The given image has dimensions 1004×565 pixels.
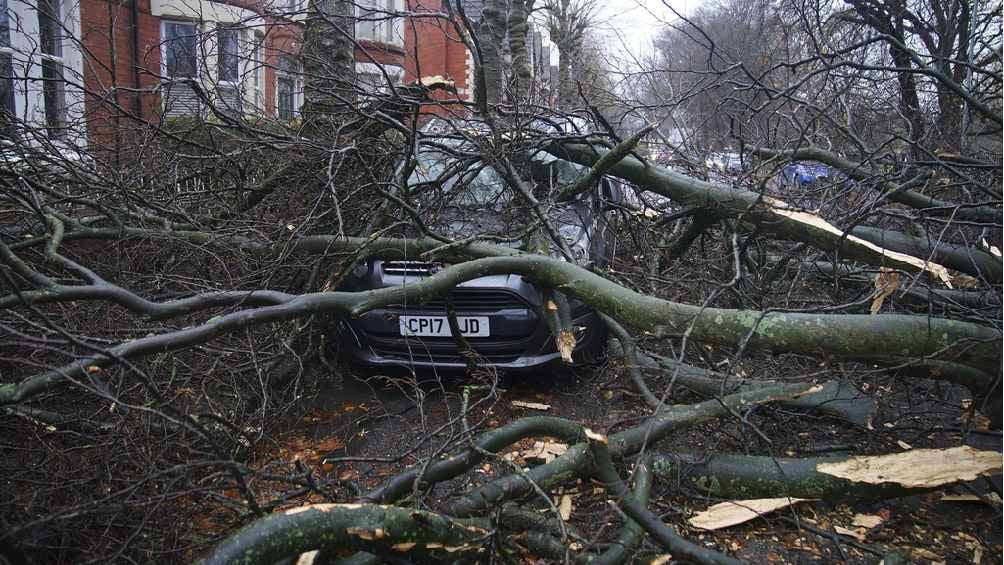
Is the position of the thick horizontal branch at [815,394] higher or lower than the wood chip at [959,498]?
higher

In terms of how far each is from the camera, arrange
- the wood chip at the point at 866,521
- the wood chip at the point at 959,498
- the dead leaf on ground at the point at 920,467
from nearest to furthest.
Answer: the dead leaf on ground at the point at 920,467
the wood chip at the point at 866,521
the wood chip at the point at 959,498

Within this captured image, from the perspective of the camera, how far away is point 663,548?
7.72ft

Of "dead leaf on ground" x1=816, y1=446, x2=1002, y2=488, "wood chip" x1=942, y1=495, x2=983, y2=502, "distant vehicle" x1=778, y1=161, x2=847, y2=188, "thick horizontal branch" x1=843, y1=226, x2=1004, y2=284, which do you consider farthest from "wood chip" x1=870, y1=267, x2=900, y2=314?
"distant vehicle" x1=778, y1=161, x2=847, y2=188

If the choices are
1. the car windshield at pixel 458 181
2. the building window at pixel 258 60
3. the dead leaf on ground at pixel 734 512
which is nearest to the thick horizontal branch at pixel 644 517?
the dead leaf on ground at pixel 734 512

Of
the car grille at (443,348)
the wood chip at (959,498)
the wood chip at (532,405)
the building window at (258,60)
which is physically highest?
the building window at (258,60)

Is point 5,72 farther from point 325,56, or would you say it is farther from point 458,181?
point 458,181

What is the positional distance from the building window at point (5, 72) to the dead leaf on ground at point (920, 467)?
4884mm

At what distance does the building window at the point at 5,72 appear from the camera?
14.3 feet

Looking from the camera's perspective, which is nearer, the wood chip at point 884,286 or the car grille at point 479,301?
the wood chip at point 884,286

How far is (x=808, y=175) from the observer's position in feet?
18.5

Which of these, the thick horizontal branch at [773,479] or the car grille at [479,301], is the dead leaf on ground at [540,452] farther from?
the car grille at [479,301]

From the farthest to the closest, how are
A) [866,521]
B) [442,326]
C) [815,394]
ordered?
1. [442,326]
2. [815,394]
3. [866,521]

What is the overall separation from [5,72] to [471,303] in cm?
711

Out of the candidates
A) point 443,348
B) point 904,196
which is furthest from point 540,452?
point 904,196
